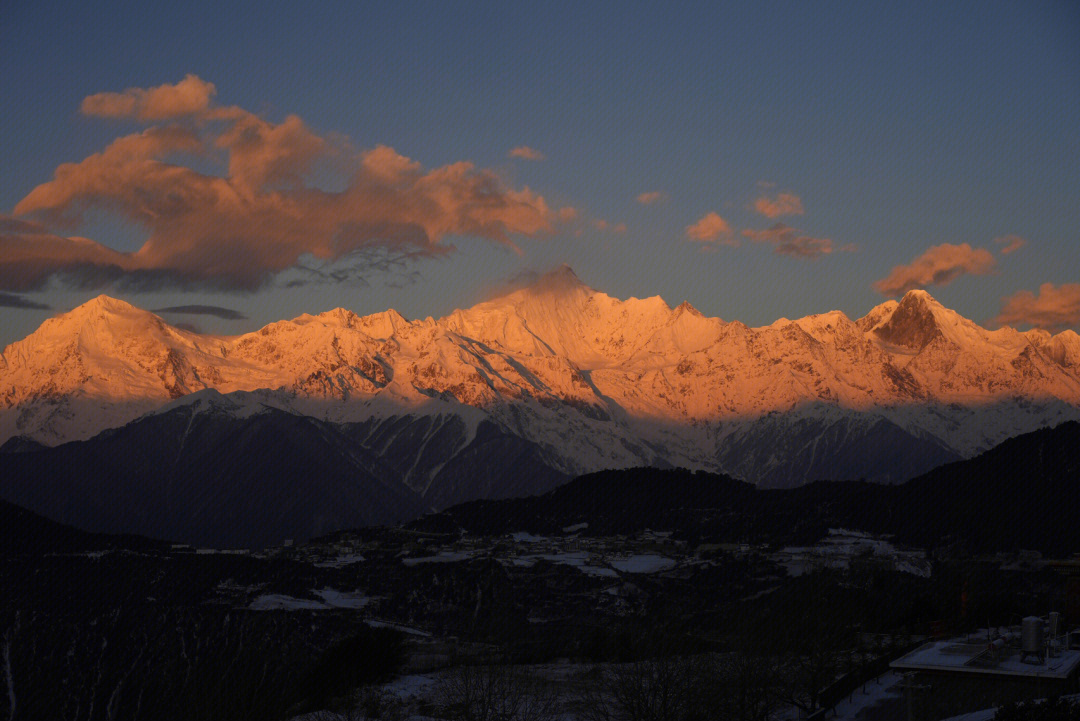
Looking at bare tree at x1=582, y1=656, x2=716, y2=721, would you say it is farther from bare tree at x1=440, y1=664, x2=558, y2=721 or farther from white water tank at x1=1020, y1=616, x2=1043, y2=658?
white water tank at x1=1020, y1=616, x2=1043, y2=658

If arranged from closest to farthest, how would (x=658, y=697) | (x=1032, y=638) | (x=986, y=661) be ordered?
(x=1032, y=638)
(x=986, y=661)
(x=658, y=697)

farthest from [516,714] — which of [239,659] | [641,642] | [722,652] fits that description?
[239,659]

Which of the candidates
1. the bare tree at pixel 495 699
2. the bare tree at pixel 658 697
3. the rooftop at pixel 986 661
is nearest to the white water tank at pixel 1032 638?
the rooftop at pixel 986 661

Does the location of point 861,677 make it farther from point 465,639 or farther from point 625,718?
point 465,639

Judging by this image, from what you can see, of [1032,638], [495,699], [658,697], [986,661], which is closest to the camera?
[1032,638]

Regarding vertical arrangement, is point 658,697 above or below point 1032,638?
below

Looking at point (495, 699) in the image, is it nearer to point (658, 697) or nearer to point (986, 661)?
point (658, 697)

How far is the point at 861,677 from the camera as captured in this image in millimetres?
83125

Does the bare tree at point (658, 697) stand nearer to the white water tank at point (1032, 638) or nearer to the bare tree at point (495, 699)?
the bare tree at point (495, 699)

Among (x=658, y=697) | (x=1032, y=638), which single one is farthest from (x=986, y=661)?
(x=658, y=697)

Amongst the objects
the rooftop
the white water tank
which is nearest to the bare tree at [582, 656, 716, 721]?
the rooftop

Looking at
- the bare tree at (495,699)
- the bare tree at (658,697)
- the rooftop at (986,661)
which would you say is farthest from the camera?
the bare tree at (495,699)

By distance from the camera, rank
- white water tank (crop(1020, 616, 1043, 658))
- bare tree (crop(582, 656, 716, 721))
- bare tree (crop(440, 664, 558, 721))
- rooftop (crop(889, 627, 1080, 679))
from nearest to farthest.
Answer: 1. rooftop (crop(889, 627, 1080, 679))
2. white water tank (crop(1020, 616, 1043, 658))
3. bare tree (crop(582, 656, 716, 721))
4. bare tree (crop(440, 664, 558, 721))

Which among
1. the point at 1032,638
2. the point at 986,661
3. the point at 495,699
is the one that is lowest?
the point at 495,699
